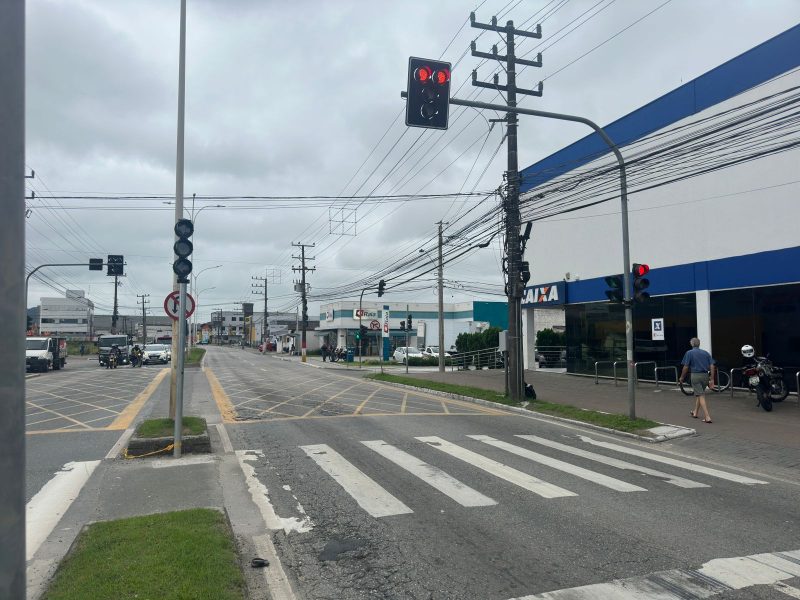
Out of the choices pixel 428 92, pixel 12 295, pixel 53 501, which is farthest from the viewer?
pixel 428 92

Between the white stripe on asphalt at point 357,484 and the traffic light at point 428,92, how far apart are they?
5321mm

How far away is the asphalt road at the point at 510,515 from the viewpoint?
15.9ft

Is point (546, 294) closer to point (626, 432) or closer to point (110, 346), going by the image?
point (626, 432)

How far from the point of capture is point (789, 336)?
1664cm

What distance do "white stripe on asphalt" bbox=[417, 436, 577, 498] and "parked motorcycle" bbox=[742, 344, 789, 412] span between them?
813cm

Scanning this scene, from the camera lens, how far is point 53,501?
727 cm

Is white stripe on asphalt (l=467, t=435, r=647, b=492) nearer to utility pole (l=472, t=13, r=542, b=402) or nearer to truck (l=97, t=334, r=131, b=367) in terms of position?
utility pole (l=472, t=13, r=542, b=402)

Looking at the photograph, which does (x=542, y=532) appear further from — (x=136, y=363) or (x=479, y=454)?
(x=136, y=363)

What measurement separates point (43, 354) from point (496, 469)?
3275cm

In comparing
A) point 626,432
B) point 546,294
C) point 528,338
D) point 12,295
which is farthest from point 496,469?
point 528,338

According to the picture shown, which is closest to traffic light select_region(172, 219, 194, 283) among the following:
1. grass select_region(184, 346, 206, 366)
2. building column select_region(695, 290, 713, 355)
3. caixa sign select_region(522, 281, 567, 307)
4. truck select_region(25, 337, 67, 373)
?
building column select_region(695, 290, 713, 355)

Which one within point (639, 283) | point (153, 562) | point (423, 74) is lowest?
point (153, 562)

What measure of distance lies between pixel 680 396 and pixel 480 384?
7442 mm

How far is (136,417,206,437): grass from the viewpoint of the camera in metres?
10.5
